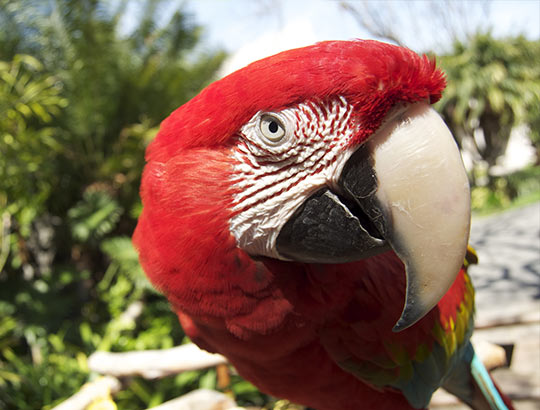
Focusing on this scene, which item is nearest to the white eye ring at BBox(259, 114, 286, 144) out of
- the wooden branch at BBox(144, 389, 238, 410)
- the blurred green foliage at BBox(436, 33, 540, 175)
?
the wooden branch at BBox(144, 389, 238, 410)

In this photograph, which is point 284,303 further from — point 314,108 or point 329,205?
point 314,108

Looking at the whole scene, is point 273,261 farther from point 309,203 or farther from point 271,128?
point 271,128

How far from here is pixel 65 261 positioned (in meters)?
3.62

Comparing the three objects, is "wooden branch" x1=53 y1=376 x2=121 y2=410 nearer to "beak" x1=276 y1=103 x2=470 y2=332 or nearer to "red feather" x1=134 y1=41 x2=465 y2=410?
"red feather" x1=134 y1=41 x2=465 y2=410

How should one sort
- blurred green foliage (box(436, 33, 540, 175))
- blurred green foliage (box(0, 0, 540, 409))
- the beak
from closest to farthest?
the beak, blurred green foliage (box(0, 0, 540, 409)), blurred green foliage (box(436, 33, 540, 175))

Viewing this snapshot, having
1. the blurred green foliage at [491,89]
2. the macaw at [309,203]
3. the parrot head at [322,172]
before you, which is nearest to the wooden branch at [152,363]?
the macaw at [309,203]

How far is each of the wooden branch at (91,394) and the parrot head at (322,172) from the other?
1.11m

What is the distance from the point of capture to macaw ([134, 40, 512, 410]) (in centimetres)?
64

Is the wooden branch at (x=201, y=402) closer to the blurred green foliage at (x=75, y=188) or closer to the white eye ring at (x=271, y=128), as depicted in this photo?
the blurred green foliage at (x=75, y=188)

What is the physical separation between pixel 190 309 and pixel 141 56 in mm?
3549

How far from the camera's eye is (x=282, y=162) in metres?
0.70

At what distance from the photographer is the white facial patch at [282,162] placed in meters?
0.66

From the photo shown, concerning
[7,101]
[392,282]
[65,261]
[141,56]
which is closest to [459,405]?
[392,282]

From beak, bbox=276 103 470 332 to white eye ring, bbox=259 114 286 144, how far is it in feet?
0.39
